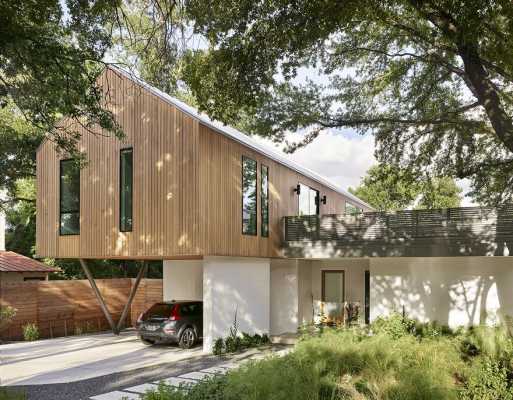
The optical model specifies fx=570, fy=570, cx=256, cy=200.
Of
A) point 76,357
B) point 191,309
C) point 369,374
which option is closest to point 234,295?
point 191,309

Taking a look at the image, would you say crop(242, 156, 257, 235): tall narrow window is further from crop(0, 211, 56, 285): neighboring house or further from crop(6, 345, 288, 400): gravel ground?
crop(0, 211, 56, 285): neighboring house

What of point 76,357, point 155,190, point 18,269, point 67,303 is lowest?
point 76,357

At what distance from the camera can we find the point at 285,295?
18.7 meters

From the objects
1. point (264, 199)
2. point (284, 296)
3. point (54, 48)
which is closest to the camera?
point (54, 48)

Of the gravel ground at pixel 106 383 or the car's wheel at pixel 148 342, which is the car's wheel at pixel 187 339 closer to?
the car's wheel at pixel 148 342

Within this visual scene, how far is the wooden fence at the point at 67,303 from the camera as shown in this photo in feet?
53.8

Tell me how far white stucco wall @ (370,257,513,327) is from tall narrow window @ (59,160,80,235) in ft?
28.4

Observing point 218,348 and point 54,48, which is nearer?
point 54,48

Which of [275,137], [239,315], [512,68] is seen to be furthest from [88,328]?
[512,68]

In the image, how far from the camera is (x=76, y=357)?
1349 centimetres

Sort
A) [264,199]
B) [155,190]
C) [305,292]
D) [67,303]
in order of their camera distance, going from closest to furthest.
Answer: [155,190], [264,199], [67,303], [305,292]

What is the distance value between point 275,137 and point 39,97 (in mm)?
5043

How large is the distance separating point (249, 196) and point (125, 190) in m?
3.37

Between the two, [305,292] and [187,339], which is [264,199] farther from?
[305,292]
